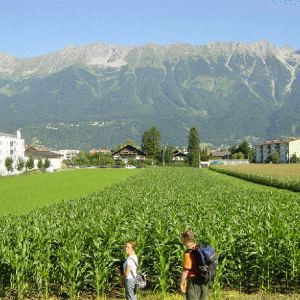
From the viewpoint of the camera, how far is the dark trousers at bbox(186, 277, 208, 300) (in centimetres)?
638

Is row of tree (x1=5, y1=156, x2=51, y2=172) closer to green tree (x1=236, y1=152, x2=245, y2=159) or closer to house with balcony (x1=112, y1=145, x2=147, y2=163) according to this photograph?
house with balcony (x1=112, y1=145, x2=147, y2=163)

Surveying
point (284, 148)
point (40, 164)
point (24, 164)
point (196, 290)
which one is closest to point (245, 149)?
point (284, 148)

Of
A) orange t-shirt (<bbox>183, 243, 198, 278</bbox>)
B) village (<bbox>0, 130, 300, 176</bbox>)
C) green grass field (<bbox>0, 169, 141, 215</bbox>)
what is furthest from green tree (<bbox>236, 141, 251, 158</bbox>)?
orange t-shirt (<bbox>183, 243, 198, 278</bbox>)

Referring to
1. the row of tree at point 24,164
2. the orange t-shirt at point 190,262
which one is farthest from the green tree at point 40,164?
the orange t-shirt at point 190,262

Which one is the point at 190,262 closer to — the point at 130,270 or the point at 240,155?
the point at 130,270

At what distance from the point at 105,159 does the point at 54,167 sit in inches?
934

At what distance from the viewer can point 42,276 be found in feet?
28.7

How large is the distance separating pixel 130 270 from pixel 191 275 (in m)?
1.11

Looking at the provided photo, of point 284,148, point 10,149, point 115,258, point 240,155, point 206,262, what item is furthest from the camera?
point 240,155

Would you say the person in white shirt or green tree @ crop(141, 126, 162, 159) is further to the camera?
green tree @ crop(141, 126, 162, 159)

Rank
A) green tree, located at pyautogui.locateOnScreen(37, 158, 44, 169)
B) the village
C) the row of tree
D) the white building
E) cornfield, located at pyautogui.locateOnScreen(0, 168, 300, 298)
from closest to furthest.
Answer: cornfield, located at pyautogui.locateOnScreen(0, 168, 300, 298), the row of tree, the white building, the village, green tree, located at pyautogui.locateOnScreen(37, 158, 44, 169)

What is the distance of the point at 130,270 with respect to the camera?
6.66 m

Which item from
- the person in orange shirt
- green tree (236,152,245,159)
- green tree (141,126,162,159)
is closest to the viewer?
the person in orange shirt

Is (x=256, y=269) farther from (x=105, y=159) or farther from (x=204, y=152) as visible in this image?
(x=204, y=152)
